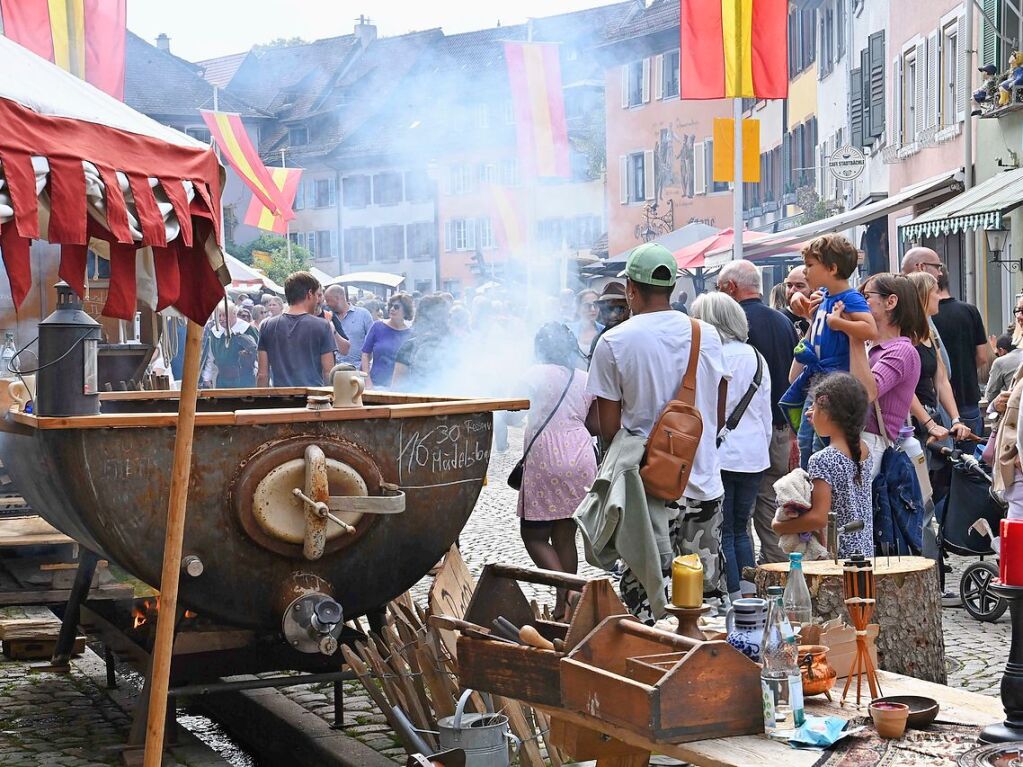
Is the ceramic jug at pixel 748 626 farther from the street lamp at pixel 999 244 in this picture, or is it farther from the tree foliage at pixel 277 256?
the tree foliage at pixel 277 256

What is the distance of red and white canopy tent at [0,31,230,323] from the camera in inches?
144

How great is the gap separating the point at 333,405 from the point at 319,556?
0.64 meters

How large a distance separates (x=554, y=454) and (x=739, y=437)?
0.98 meters

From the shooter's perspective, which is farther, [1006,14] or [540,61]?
Result: [540,61]

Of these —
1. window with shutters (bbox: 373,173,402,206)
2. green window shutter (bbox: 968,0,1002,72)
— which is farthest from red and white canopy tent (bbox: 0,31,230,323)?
window with shutters (bbox: 373,173,402,206)

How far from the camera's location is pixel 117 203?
3.81 metres

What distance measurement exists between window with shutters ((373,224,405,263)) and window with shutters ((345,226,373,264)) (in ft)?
1.70

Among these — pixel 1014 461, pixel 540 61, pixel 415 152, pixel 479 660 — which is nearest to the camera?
pixel 479 660

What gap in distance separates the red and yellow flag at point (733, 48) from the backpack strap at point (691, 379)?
10.0 m

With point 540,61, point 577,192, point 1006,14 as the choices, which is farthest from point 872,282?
point 577,192

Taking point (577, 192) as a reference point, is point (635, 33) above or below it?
above

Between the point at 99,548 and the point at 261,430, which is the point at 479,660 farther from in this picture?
the point at 99,548

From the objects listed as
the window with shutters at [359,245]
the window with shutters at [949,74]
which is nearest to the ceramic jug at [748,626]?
the window with shutters at [949,74]

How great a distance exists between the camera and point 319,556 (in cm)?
534
